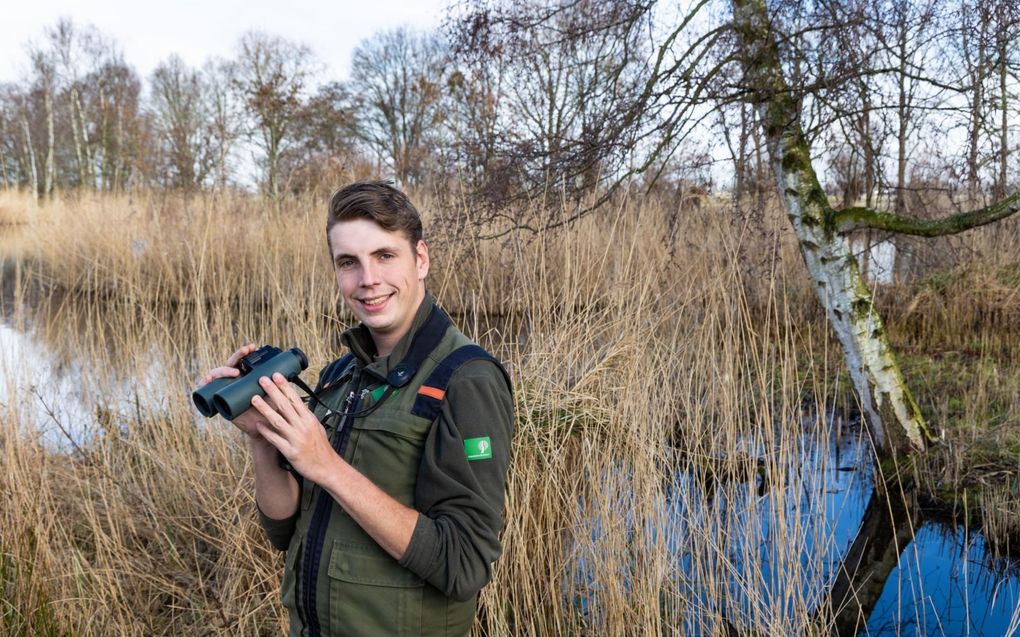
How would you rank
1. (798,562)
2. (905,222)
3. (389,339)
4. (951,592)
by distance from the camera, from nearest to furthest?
(389,339) → (798,562) → (951,592) → (905,222)

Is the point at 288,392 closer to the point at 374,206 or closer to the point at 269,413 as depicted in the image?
the point at 269,413

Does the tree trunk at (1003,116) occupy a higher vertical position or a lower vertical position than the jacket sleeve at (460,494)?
higher

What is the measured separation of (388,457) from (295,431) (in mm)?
191

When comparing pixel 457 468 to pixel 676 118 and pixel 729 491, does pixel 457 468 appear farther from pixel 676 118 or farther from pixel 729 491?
pixel 676 118

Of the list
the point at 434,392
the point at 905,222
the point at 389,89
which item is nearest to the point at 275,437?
the point at 434,392

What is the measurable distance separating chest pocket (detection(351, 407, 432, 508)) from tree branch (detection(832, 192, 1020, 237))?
126 inches

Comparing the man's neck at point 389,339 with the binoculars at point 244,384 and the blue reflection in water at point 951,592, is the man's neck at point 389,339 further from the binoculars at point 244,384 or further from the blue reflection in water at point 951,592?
the blue reflection in water at point 951,592

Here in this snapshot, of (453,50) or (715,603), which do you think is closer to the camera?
(715,603)

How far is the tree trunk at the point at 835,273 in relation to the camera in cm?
352

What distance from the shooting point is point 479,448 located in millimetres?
1080

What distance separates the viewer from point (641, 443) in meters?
2.24

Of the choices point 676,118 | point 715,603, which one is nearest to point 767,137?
point 676,118

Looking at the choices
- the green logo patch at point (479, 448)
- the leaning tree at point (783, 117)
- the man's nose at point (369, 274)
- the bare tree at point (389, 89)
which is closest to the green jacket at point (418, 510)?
the green logo patch at point (479, 448)

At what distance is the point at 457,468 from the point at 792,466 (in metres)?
1.46
